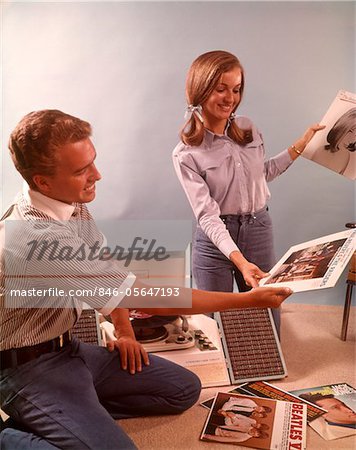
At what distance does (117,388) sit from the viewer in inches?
61.8

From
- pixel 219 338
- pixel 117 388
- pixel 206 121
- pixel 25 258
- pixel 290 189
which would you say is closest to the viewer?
pixel 25 258

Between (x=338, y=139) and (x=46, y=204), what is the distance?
107 cm

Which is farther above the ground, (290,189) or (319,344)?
(290,189)

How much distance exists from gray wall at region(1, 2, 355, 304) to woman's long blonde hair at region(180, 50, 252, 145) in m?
0.08

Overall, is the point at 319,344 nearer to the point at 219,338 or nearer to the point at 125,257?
the point at 219,338

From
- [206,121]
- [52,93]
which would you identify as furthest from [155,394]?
[52,93]

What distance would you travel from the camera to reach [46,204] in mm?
1384

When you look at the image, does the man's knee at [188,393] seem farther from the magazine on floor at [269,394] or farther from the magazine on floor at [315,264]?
the magazine on floor at [315,264]

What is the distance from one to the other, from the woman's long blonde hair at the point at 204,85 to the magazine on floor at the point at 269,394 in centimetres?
80

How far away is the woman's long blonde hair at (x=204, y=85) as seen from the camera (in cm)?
172

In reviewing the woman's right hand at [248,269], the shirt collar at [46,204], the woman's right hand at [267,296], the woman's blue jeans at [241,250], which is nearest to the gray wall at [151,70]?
the woman's blue jeans at [241,250]

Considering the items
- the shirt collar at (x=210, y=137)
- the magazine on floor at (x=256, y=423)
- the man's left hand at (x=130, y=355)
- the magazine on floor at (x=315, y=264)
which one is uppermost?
the shirt collar at (x=210, y=137)

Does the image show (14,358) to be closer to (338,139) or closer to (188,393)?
(188,393)

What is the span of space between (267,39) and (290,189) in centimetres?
56
